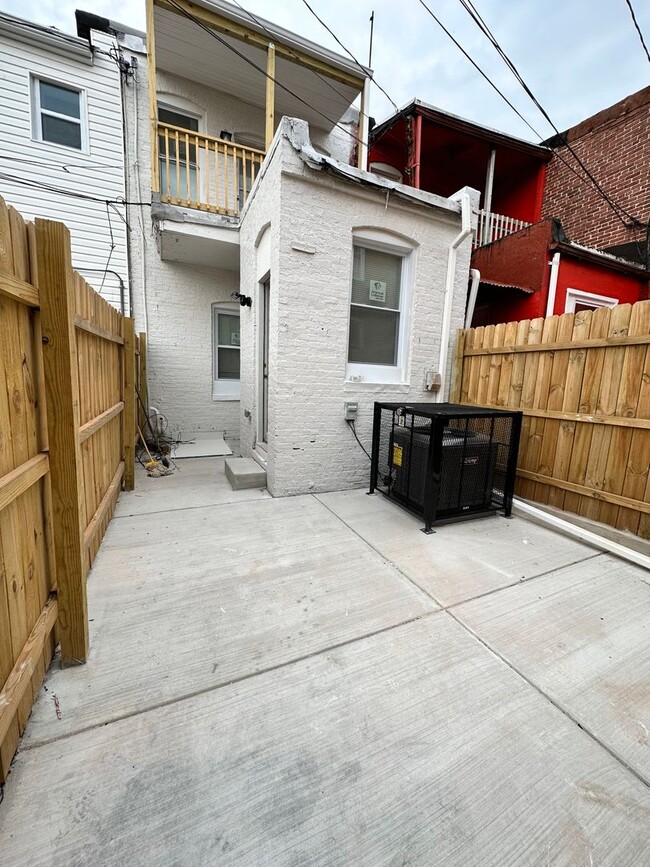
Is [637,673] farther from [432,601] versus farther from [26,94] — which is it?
[26,94]

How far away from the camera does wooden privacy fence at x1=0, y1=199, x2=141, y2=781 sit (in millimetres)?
1200

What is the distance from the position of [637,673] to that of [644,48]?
6.66 metres

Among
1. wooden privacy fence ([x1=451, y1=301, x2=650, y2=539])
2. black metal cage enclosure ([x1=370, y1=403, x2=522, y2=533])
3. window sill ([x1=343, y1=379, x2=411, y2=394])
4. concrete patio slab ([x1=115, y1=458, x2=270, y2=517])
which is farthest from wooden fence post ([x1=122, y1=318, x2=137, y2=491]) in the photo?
wooden privacy fence ([x1=451, y1=301, x2=650, y2=539])

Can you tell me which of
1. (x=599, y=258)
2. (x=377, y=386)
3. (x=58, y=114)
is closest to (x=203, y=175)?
(x=58, y=114)

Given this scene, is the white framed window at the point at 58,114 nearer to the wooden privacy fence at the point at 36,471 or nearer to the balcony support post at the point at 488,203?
the wooden privacy fence at the point at 36,471

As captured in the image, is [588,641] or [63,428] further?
[588,641]

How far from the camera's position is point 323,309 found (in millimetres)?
3752

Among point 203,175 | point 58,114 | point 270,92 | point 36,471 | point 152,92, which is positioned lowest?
point 36,471

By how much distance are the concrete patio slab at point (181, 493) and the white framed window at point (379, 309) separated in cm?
189

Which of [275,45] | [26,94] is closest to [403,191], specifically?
[275,45]

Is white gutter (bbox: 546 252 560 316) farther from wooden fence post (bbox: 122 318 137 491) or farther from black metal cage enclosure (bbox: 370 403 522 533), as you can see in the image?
wooden fence post (bbox: 122 318 137 491)

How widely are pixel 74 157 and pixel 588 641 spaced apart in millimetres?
8415

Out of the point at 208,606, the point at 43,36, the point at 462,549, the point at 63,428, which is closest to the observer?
the point at 63,428

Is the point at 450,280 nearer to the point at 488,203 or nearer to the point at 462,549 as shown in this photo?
the point at 462,549
